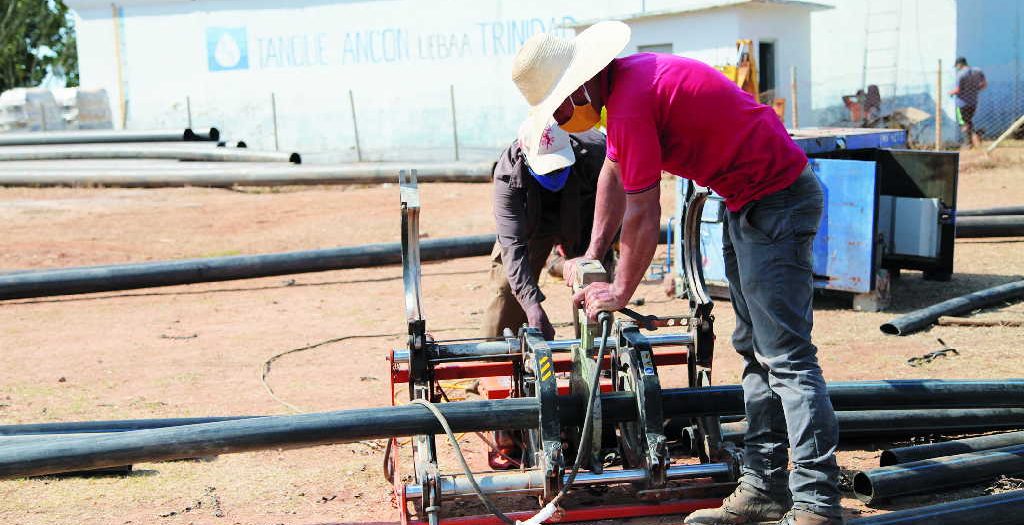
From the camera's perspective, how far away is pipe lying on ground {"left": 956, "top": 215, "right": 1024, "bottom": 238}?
9.76 m

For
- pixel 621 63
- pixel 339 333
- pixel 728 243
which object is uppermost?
pixel 621 63

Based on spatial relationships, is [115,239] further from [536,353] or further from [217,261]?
[536,353]

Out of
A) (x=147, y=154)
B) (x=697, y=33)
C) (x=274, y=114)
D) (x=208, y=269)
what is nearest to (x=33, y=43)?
(x=274, y=114)

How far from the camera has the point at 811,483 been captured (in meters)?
3.74

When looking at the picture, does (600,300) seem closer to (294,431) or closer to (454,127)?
(294,431)

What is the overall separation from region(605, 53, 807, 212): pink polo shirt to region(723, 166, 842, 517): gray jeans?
0.32ft

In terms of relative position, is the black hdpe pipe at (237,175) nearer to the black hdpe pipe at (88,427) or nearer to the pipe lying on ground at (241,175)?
the pipe lying on ground at (241,175)

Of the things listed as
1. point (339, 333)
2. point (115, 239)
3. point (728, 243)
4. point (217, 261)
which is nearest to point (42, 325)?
point (217, 261)

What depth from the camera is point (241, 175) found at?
17.5 metres

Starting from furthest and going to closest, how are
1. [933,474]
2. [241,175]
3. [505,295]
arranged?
[241,175]
[505,295]
[933,474]

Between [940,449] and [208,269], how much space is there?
21.6 feet

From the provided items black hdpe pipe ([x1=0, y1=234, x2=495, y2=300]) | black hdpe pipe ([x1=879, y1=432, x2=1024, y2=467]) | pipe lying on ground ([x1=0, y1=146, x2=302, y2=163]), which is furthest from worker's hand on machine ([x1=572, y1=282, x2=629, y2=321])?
pipe lying on ground ([x1=0, y1=146, x2=302, y2=163])

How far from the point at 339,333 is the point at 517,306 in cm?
253

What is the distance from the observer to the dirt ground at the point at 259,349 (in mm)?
4836
